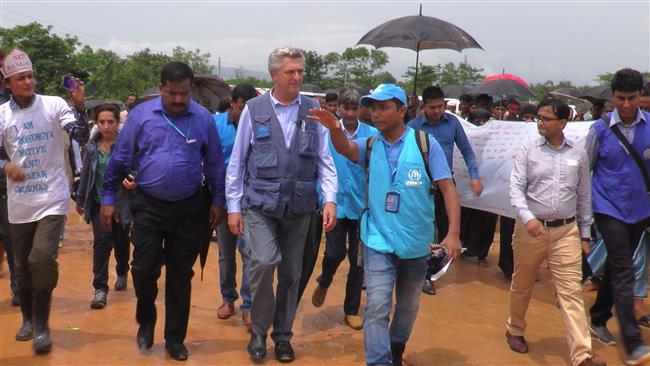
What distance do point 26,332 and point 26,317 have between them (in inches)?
4.8

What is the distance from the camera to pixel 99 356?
15.7ft

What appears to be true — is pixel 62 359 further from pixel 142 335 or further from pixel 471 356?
pixel 471 356

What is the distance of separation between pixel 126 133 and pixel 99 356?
63.2 inches

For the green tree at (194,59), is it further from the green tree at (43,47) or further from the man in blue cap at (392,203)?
the man in blue cap at (392,203)

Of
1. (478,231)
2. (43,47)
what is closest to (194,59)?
(43,47)

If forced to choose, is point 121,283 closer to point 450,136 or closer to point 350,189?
point 350,189

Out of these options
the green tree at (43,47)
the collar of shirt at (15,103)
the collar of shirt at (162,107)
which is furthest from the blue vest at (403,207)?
the green tree at (43,47)

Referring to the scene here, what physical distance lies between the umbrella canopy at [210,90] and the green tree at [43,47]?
20695mm

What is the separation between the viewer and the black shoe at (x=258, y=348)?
4.80m

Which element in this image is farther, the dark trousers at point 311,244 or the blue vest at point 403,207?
the dark trousers at point 311,244

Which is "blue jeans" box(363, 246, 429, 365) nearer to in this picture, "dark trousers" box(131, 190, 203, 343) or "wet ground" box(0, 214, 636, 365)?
"wet ground" box(0, 214, 636, 365)

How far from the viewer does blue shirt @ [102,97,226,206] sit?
4.58 m

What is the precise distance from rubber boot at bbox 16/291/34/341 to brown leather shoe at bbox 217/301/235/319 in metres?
1.49

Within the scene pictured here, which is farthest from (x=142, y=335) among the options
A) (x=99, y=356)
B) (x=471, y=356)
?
(x=471, y=356)
